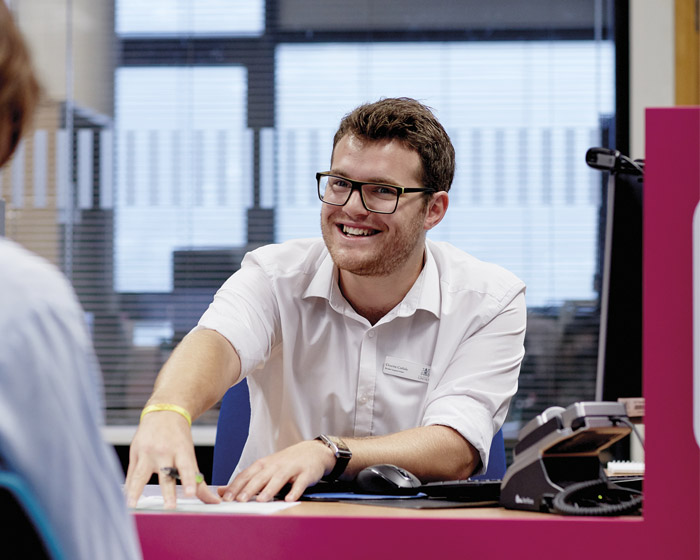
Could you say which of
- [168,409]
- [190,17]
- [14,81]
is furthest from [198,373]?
[190,17]

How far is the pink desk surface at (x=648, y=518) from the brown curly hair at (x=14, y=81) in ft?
1.69

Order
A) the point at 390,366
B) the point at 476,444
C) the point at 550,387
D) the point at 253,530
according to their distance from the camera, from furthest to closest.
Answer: the point at 550,387
the point at 390,366
the point at 476,444
the point at 253,530

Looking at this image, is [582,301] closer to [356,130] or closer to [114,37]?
[356,130]

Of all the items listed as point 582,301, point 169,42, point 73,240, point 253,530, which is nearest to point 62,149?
point 73,240

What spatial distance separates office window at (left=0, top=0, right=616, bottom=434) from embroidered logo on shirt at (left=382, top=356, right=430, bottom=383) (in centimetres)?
145

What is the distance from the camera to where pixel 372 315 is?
1934mm

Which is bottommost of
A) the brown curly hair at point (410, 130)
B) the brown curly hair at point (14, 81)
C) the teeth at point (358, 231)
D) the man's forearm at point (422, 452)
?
the man's forearm at point (422, 452)

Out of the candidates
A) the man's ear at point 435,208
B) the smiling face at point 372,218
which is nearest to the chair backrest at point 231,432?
the smiling face at point 372,218

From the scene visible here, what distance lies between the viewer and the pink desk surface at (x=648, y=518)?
893 millimetres

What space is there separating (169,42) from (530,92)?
151cm

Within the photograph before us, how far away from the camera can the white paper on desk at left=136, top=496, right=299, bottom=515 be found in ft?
3.17

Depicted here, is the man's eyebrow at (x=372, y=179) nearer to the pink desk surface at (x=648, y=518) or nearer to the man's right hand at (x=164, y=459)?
the man's right hand at (x=164, y=459)

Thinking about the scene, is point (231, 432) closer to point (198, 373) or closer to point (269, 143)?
point (198, 373)

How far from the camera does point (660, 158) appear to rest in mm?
918
